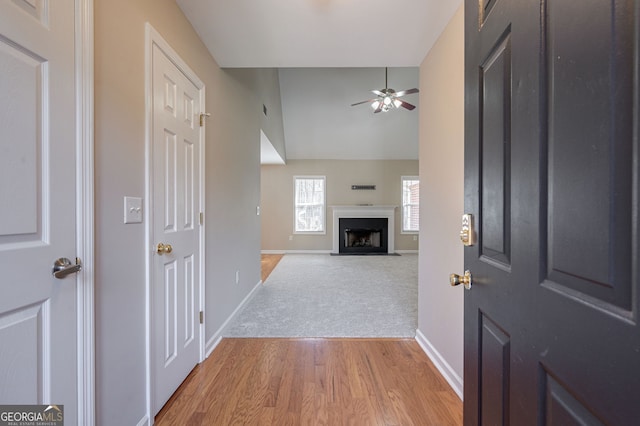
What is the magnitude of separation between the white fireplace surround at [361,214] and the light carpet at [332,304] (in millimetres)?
1794

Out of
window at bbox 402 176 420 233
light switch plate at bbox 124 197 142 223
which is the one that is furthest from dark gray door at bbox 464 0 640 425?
window at bbox 402 176 420 233

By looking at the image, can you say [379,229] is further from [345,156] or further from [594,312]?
[594,312]

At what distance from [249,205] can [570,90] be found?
3190mm

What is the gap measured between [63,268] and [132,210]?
44 cm

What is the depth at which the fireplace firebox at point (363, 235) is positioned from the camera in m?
7.22

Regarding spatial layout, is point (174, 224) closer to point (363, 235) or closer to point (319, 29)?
point (319, 29)

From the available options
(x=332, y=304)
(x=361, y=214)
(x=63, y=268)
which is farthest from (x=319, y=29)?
(x=361, y=214)

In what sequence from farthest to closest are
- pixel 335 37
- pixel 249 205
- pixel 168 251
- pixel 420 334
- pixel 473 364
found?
pixel 249 205
pixel 420 334
pixel 335 37
pixel 168 251
pixel 473 364

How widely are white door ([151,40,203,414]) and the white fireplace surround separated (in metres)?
5.40

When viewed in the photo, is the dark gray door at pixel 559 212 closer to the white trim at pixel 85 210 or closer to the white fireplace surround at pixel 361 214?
the white trim at pixel 85 210

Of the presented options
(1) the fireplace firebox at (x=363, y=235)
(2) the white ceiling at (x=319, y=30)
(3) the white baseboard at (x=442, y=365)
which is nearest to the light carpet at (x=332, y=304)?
(3) the white baseboard at (x=442, y=365)

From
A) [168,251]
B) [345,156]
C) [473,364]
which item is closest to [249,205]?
[168,251]

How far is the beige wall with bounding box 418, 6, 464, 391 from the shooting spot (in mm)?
1650

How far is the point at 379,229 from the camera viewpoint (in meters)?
7.29
